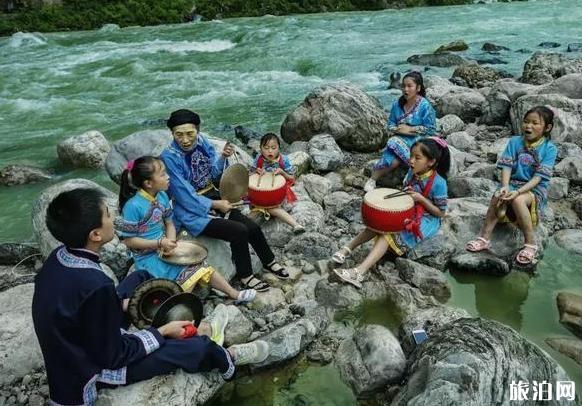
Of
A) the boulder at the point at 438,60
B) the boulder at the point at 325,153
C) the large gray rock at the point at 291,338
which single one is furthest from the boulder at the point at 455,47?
the large gray rock at the point at 291,338

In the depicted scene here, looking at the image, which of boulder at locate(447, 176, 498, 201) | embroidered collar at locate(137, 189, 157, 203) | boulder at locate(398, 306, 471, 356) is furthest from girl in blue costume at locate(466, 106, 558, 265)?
embroidered collar at locate(137, 189, 157, 203)

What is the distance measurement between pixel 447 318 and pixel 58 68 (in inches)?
632

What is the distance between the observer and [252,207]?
5.57 m

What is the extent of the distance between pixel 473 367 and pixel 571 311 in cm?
163

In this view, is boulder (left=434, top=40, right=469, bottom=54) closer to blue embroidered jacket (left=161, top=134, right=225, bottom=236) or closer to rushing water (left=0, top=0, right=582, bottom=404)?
rushing water (left=0, top=0, right=582, bottom=404)

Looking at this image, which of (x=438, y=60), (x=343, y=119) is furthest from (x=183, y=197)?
(x=438, y=60)

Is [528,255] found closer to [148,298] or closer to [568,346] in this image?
[568,346]

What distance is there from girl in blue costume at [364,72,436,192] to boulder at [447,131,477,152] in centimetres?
150

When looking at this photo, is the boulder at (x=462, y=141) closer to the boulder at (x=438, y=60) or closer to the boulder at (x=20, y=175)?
the boulder at (x=20, y=175)

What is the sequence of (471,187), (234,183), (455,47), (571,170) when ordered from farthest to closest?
(455,47), (571,170), (471,187), (234,183)

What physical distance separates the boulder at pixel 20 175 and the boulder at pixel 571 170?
7511 mm

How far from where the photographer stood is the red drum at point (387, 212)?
4.67 metres

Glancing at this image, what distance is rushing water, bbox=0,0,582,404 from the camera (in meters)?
4.57

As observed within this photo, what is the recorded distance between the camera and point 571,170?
642 cm
